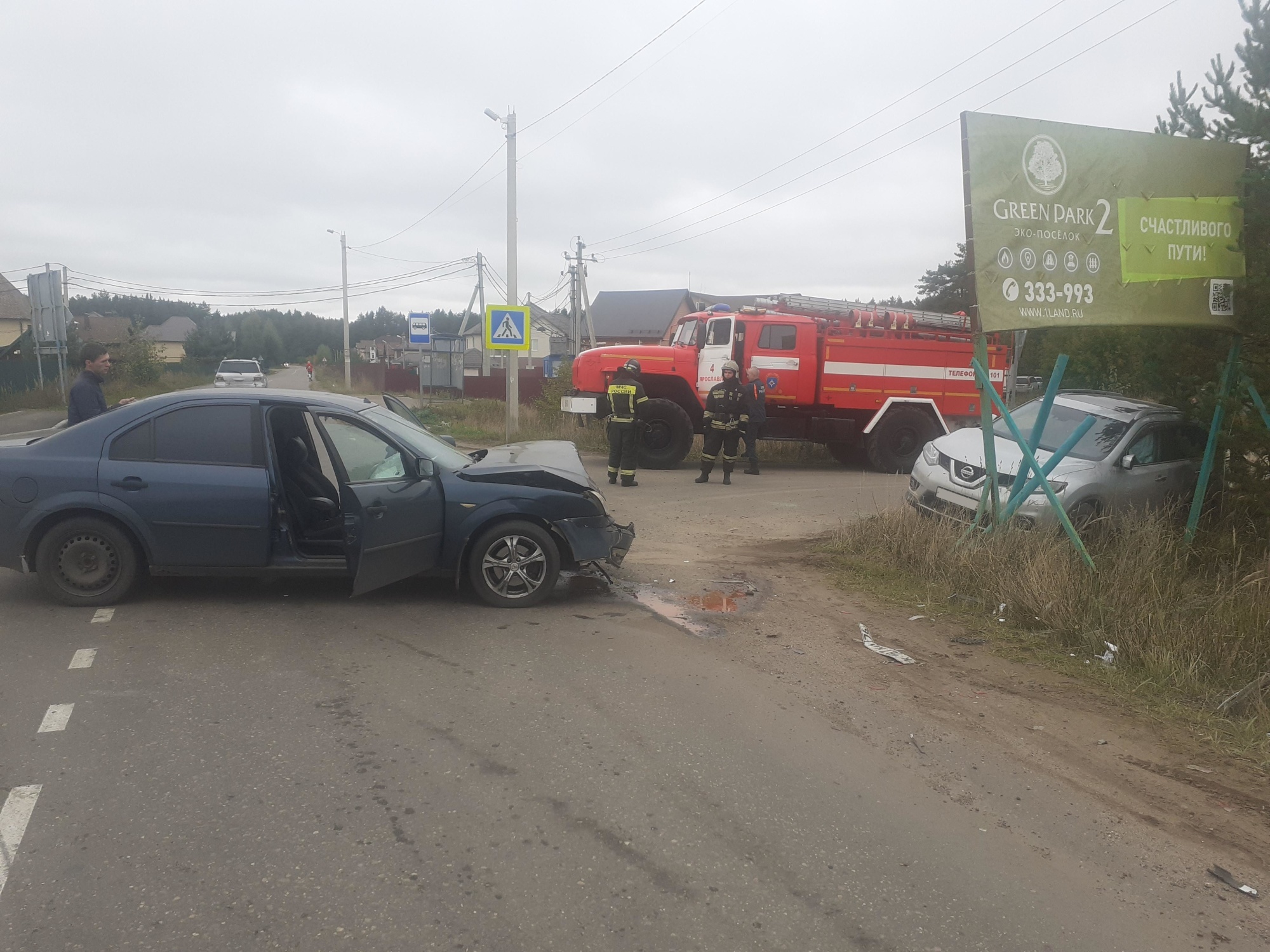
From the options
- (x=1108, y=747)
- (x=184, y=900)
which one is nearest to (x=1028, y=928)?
(x=1108, y=747)

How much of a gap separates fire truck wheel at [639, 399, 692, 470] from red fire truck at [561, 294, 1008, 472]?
0.6 inches

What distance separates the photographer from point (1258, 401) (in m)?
7.41

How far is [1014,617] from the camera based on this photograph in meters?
6.77

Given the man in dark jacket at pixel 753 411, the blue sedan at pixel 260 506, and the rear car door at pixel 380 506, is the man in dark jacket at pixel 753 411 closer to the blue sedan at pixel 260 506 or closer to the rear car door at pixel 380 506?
the blue sedan at pixel 260 506

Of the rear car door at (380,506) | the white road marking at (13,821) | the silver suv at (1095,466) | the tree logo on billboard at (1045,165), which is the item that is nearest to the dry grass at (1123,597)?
the silver suv at (1095,466)

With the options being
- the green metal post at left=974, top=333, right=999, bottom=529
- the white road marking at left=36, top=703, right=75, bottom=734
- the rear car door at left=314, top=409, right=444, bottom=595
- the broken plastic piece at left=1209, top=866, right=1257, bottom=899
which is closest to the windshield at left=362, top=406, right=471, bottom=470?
the rear car door at left=314, top=409, right=444, bottom=595

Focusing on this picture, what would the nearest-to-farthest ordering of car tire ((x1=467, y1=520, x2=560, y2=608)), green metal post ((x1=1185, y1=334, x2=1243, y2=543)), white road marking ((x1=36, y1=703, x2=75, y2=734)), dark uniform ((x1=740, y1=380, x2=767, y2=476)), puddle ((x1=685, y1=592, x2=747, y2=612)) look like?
white road marking ((x1=36, y1=703, x2=75, y2=734)) < car tire ((x1=467, y1=520, x2=560, y2=608)) < puddle ((x1=685, y1=592, x2=747, y2=612)) < green metal post ((x1=1185, y1=334, x2=1243, y2=543)) < dark uniform ((x1=740, y1=380, x2=767, y2=476))

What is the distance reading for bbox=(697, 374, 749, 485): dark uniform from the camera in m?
13.6

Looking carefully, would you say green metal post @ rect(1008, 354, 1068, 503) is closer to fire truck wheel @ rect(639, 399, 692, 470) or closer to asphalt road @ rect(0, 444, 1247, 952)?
asphalt road @ rect(0, 444, 1247, 952)

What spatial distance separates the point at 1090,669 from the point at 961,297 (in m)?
43.7

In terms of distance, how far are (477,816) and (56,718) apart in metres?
2.30

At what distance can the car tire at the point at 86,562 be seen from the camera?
248 inches

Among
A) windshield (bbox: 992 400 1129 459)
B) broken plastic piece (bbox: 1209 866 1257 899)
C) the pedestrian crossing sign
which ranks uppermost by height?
the pedestrian crossing sign

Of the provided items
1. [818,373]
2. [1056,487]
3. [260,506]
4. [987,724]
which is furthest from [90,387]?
[818,373]
